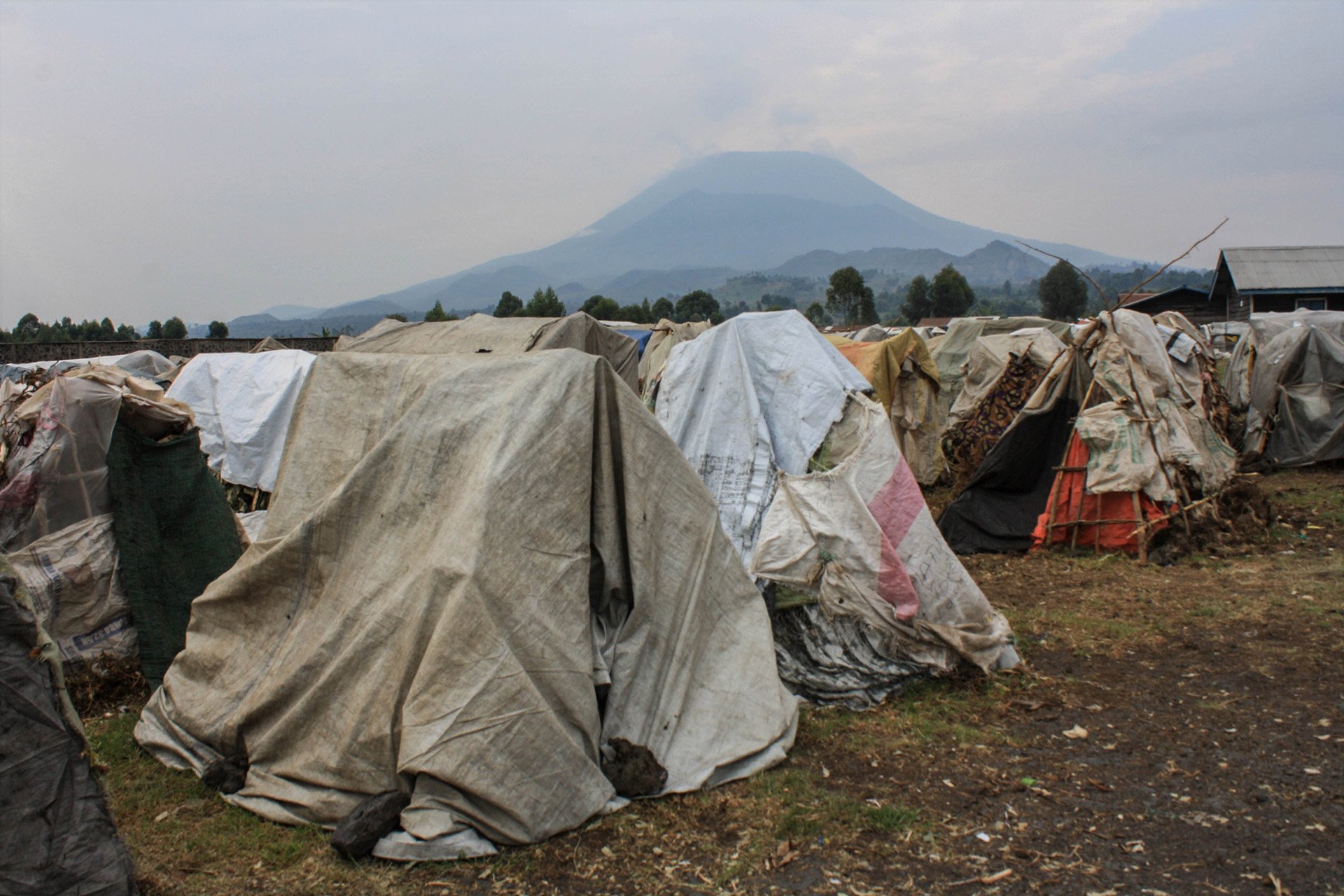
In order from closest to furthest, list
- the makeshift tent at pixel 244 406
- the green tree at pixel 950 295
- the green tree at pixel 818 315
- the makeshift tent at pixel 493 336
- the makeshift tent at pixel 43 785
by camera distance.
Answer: the makeshift tent at pixel 43 785
the makeshift tent at pixel 244 406
the makeshift tent at pixel 493 336
the green tree at pixel 818 315
the green tree at pixel 950 295

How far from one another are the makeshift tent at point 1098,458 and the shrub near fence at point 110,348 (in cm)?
1927

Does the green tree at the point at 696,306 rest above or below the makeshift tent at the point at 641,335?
above

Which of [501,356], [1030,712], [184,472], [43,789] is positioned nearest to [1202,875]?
[1030,712]

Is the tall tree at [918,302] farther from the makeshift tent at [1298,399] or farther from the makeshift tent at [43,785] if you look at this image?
the makeshift tent at [43,785]

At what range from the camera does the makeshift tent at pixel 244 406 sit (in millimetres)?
8555

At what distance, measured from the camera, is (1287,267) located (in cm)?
3638

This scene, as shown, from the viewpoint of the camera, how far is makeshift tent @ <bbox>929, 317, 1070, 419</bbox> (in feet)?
44.1

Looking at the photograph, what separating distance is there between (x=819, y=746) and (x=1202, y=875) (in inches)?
61.6

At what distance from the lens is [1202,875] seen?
300cm

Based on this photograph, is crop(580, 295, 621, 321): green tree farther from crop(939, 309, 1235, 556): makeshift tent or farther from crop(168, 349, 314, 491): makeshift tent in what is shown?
crop(939, 309, 1235, 556): makeshift tent

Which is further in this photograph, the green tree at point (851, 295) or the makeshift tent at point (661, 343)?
the green tree at point (851, 295)

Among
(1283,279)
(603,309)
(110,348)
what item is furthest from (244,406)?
(1283,279)

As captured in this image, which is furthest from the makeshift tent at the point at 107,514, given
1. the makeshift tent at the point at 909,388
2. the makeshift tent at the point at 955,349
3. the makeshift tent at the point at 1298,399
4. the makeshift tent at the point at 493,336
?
the makeshift tent at the point at 1298,399

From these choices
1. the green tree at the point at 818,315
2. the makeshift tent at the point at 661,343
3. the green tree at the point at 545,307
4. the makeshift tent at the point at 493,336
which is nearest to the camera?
the makeshift tent at the point at 493,336
